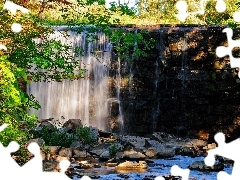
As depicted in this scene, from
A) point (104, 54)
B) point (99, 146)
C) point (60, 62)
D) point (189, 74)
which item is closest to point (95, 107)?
point (104, 54)

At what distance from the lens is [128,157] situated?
1178cm

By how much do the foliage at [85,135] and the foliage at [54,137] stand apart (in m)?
0.31

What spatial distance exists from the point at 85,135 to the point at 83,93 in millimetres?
4113

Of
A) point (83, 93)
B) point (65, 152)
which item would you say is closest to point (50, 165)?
point (65, 152)

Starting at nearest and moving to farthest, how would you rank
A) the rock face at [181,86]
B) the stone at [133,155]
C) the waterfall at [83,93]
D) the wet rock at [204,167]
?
the wet rock at [204,167] < the stone at [133,155] < the rock face at [181,86] < the waterfall at [83,93]

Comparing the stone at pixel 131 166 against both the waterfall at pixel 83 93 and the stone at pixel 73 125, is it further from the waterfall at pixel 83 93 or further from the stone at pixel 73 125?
the waterfall at pixel 83 93

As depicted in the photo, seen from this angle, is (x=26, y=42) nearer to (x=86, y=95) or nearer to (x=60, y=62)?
(x=60, y=62)

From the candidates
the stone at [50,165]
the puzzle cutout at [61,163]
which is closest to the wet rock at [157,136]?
the stone at [50,165]

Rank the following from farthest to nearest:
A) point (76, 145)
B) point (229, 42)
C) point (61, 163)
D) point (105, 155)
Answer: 1. point (76, 145)
2. point (105, 155)
3. point (229, 42)
4. point (61, 163)

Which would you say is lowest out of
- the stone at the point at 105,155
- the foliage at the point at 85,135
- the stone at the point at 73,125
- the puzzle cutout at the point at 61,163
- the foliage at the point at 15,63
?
the stone at the point at 105,155

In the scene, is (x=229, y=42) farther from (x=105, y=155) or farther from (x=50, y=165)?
(x=105, y=155)

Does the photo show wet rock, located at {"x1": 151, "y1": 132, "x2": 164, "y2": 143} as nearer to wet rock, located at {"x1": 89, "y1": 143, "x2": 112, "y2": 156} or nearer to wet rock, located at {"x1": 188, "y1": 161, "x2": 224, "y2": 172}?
wet rock, located at {"x1": 89, "y1": 143, "x2": 112, "y2": 156}

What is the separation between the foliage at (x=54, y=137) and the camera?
12.1m

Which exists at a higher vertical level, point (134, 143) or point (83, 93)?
point (83, 93)
